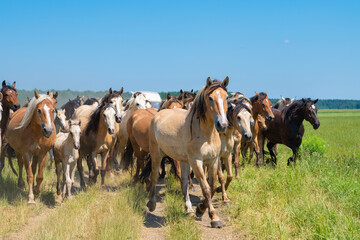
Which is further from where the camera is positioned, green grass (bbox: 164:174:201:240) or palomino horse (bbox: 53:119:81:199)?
palomino horse (bbox: 53:119:81:199)

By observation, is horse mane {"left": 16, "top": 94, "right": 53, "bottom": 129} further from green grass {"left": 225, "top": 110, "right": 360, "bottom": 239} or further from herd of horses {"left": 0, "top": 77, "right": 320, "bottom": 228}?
green grass {"left": 225, "top": 110, "right": 360, "bottom": 239}

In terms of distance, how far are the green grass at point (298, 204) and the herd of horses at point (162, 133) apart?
546 millimetres

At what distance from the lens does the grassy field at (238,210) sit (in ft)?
16.3

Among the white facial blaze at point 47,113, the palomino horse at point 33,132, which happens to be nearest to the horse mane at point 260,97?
the palomino horse at point 33,132

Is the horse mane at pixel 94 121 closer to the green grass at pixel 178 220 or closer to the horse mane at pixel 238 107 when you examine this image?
the green grass at pixel 178 220

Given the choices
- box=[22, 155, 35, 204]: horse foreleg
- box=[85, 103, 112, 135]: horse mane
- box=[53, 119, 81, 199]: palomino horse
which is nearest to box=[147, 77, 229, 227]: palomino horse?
box=[53, 119, 81, 199]: palomino horse

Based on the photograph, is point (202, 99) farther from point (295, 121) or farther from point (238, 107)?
point (295, 121)

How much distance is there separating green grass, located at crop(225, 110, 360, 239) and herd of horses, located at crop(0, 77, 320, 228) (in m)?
0.55

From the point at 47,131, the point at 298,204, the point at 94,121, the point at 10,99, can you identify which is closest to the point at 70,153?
the point at 47,131

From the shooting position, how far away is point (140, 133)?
8.23 metres

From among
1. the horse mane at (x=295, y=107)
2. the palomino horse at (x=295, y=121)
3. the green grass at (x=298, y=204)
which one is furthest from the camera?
the horse mane at (x=295, y=107)

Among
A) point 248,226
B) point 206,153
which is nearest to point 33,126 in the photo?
point 206,153

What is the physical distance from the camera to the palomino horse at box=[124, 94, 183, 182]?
8.15 metres

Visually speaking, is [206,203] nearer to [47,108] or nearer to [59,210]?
[59,210]
